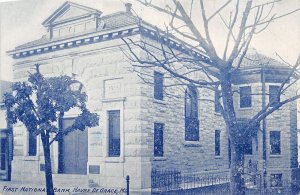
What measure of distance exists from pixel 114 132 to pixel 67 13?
4815 mm

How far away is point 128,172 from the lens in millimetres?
13688

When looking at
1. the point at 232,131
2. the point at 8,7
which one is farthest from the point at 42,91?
the point at 232,131

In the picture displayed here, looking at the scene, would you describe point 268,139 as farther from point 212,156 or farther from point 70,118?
point 70,118

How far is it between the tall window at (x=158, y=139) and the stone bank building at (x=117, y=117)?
38mm

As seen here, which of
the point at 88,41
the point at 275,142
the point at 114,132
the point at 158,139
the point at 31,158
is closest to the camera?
the point at 114,132

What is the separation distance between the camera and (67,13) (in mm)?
14406

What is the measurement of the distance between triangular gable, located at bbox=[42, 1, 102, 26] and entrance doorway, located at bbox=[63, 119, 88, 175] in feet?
13.2

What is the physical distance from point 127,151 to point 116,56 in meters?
3.59

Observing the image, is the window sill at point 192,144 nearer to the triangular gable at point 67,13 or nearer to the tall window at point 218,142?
the tall window at point 218,142

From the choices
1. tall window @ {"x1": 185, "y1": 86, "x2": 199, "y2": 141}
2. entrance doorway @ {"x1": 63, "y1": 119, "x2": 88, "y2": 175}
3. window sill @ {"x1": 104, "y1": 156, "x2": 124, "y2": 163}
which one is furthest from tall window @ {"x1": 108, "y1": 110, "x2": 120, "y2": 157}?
tall window @ {"x1": 185, "y1": 86, "x2": 199, "y2": 141}

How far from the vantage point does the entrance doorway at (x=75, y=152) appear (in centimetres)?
1509

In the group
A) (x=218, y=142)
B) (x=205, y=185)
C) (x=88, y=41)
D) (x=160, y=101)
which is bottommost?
(x=205, y=185)

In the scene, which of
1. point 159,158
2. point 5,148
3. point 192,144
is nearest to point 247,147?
point 192,144

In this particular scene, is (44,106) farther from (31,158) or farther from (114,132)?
(31,158)
